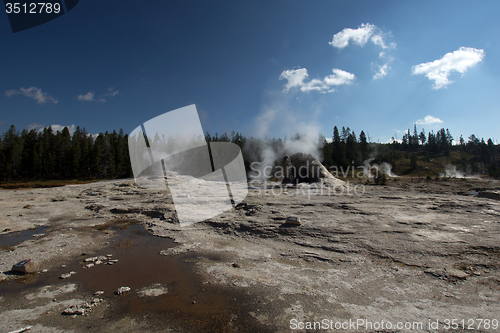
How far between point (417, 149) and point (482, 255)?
4325 inches

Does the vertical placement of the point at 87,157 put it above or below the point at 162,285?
above

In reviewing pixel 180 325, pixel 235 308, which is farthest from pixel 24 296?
pixel 235 308

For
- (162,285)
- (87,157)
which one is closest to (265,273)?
(162,285)

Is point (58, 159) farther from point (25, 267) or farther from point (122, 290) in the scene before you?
point (122, 290)

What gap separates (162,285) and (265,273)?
126 inches

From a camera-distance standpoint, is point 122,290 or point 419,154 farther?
point 419,154

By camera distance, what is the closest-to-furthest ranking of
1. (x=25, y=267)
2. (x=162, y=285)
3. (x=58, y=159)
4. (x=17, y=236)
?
(x=162, y=285), (x=25, y=267), (x=17, y=236), (x=58, y=159)

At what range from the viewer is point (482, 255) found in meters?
7.54

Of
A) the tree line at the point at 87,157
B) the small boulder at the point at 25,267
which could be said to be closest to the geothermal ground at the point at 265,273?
the small boulder at the point at 25,267

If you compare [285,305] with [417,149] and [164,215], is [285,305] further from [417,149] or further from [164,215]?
[417,149]

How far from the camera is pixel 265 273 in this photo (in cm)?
710

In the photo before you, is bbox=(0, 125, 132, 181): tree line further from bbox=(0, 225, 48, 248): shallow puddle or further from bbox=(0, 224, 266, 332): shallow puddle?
bbox=(0, 224, 266, 332): shallow puddle

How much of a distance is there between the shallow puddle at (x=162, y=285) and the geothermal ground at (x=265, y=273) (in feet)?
0.12

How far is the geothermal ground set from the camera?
4.85 meters
